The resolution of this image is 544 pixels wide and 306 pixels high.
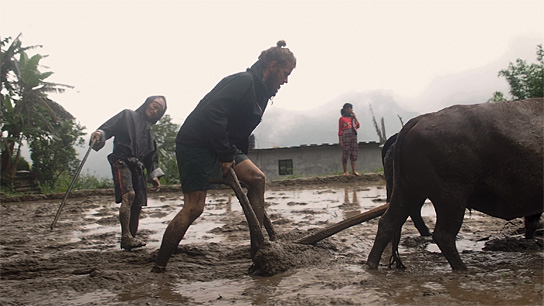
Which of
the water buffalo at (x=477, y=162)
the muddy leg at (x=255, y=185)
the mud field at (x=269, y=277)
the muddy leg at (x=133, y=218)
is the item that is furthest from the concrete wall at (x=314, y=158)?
the water buffalo at (x=477, y=162)

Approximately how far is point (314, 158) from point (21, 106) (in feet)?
47.1

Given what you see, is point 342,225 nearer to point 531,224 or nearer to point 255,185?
point 255,185

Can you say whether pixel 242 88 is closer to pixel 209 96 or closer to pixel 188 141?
pixel 209 96

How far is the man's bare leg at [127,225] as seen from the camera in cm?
427

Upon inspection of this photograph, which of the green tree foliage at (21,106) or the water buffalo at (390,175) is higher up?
the green tree foliage at (21,106)

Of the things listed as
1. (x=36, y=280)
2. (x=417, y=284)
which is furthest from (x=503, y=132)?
(x=36, y=280)

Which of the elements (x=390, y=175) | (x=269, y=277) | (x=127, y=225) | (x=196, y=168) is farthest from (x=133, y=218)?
(x=390, y=175)

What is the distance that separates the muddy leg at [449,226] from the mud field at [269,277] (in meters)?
0.12

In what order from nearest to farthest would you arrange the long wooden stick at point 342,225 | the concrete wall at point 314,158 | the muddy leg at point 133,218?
the long wooden stick at point 342,225
the muddy leg at point 133,218
the concrete wall at point 314,158

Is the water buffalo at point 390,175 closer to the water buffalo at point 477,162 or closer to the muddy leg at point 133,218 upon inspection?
the water buffalo at point 477,162

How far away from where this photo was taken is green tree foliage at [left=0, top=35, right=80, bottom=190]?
18.2m

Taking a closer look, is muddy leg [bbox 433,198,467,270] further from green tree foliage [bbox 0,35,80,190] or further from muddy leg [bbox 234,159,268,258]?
green tree foliage [bbox 0,35,80,190]

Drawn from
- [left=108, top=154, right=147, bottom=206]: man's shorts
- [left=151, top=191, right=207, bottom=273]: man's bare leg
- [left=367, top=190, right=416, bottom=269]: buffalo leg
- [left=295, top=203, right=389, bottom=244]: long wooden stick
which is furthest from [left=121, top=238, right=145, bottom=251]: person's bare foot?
[left=367, top=190, right=416, bottom=269]: buffalo leg

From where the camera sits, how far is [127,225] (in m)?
4.42
